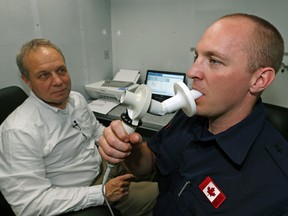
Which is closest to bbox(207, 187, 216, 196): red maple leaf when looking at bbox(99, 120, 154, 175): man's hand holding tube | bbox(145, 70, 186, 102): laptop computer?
bbox(99, 120, 154, 175): man's hand holding tube

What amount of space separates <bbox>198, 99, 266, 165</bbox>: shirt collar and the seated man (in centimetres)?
63

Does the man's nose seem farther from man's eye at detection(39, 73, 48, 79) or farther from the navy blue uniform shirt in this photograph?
the navy blue uniform shirt

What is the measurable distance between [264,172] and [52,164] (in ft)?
3.28

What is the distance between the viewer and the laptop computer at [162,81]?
1961 millimetres

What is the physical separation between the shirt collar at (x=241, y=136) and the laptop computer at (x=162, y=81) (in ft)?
3.89

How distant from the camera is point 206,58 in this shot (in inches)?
29.4

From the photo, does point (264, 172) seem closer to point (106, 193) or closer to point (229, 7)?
point (106, 193)

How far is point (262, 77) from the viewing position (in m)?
0.72

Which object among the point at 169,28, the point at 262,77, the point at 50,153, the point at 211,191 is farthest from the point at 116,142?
the point at 169,28

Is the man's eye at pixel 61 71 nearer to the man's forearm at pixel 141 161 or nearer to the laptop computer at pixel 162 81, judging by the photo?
the man's forearm at pixel 141 161

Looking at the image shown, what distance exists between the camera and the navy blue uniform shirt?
0.63 m

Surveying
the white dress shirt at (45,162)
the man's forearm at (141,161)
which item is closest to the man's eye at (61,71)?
the white dress shirt at (45,162)

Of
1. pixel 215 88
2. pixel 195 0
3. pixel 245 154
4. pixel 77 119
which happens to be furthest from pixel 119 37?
pixel 245 154

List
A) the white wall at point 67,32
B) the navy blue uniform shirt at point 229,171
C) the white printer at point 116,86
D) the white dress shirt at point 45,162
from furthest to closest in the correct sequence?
the white printer at point 116,86
the white wall at point 67,32
the white dress shirt at point 45,162
the navy blue uniform shirt at point 229,171
